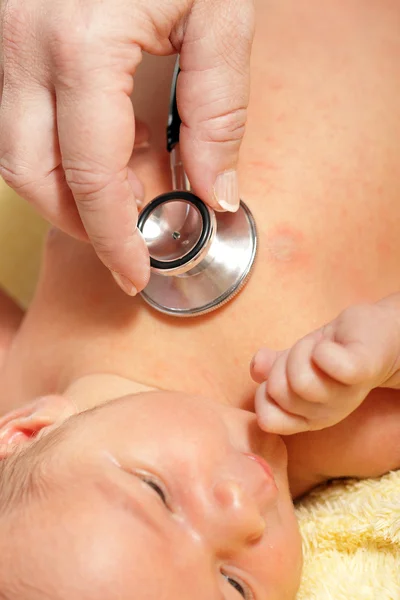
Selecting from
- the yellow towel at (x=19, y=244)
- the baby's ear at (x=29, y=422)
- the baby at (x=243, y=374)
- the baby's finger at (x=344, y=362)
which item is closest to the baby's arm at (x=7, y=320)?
the baby at (x=243, y=374)

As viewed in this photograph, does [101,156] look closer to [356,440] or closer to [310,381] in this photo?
[310,381]

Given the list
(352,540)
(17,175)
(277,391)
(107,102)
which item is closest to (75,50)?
(107,102)

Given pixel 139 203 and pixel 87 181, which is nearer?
pixel 87 181

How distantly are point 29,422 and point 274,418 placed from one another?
0.33 metres

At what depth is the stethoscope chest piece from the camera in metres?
1.00

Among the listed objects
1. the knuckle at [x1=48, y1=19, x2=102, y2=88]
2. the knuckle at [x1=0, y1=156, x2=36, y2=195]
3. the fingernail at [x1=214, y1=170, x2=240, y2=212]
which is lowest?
the fingernail at [x1=214, y1=170, x2=240, y2=212]

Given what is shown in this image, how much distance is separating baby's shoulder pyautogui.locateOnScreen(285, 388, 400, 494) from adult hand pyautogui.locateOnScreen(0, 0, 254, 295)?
33 centimetres

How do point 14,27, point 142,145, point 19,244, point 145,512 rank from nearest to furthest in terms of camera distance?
point 145,512
point 14,27
point 142,145
point 19,244

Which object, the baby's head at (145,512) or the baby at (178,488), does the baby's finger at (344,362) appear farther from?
the baby's head at (145,512)

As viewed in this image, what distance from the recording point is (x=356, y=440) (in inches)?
41.1

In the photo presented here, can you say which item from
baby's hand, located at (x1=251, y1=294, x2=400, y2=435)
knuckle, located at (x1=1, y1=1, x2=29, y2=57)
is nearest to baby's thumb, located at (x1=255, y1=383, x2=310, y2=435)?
baby's hand, located at (x1=251, y1=294, x2=400, y2=435)

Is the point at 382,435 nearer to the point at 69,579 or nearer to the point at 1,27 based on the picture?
the point at 69,579

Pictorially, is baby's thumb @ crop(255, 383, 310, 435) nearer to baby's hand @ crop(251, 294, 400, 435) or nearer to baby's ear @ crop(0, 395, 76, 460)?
baby's hand @ crop(251, 294, 400, 435)

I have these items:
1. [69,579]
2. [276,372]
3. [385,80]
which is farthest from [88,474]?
[385,80]
